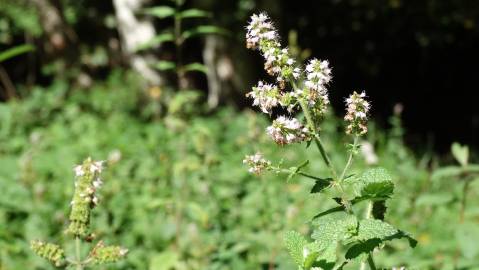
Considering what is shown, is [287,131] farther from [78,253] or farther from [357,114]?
[78,253]

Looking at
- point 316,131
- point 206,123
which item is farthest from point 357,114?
point 206,123

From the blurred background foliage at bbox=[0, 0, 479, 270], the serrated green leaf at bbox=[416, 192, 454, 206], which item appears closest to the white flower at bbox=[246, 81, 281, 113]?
the blurred background foliage at bbox=[0, 0, 479, 270]

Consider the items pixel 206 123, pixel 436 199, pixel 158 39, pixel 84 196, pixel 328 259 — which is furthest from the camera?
pixel 206 123

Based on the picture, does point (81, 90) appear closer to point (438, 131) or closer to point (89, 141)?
point (89, 141)

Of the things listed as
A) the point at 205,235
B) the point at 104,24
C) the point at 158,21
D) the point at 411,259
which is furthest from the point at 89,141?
the point at 104,24

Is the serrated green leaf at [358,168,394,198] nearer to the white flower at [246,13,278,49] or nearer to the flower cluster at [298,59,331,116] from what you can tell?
the flower cluster at [298,59,331,116]
